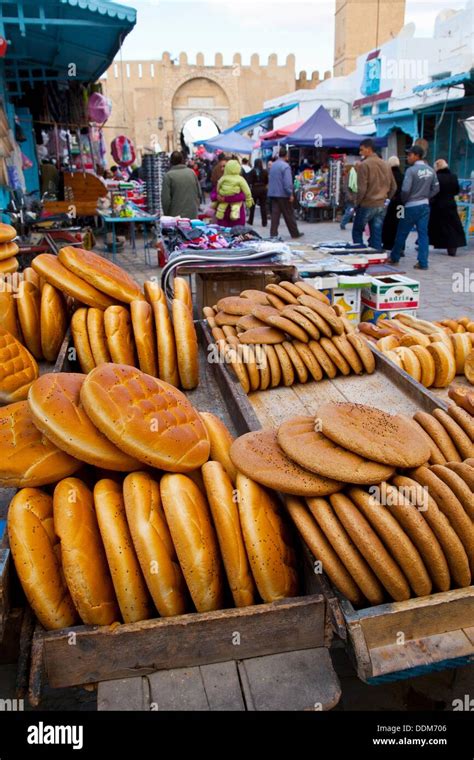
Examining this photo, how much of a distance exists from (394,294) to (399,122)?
15.3 meters

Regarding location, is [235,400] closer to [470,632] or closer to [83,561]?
[83,561]

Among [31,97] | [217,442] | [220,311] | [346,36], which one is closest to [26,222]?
[31,97]

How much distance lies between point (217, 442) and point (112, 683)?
977mm

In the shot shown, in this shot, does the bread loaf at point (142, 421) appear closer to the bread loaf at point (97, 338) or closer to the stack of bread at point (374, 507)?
the stack of bread at point (374, 507)

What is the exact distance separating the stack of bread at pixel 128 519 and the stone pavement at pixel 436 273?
5814 millimetres

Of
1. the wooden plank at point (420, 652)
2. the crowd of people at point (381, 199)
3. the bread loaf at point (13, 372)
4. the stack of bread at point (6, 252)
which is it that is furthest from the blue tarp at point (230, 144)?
the wooden plank at point (420, 652)

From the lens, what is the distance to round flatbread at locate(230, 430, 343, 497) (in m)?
1.98

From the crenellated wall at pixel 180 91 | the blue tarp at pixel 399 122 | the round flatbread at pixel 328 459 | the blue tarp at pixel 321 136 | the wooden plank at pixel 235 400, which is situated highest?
the crenellated wall at pixel 180 91

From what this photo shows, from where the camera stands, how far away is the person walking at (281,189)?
12.6 meters

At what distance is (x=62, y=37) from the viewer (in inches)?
387

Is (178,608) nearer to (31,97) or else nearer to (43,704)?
(43,704)

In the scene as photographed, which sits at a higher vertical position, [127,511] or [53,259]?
[53,259]
